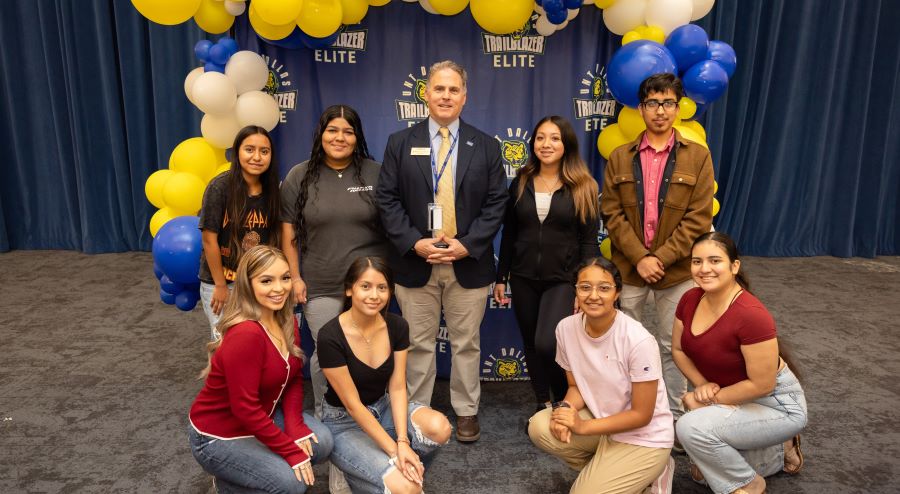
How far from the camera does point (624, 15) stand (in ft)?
10.2

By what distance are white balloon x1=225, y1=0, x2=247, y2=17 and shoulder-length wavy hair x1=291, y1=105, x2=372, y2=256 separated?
746 mm

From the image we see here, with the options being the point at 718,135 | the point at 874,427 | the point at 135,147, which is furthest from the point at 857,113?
Answer: the point at 135,147

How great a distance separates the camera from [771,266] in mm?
5789

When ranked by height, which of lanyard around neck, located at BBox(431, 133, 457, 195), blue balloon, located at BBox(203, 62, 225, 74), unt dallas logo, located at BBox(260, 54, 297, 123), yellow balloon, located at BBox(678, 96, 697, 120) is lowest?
lanyard around neck, located at BBox(431, 133, 457, 195)

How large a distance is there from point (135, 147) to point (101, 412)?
11.9 ft

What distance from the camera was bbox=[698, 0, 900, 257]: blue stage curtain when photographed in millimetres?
5812

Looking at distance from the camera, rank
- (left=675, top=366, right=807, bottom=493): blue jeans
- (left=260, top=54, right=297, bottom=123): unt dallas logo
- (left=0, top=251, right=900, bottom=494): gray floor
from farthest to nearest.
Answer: (left=260, top=54, right=297, bottom=123): unt dallas logo
(left=0, top=251, right=900, bottom=494): gray floor
(left=675, top=366, right=807, bottom=493): blue jeans

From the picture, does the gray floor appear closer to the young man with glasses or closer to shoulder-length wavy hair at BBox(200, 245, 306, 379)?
the young man with glasses

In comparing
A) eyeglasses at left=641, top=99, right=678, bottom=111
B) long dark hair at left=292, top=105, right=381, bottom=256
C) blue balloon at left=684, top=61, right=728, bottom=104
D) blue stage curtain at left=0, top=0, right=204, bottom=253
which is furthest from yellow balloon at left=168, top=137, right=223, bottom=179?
blue stage curtain at left=0, top=0, right=204, bottom=253

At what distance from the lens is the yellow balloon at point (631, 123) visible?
3.07 metres

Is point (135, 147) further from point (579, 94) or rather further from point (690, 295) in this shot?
point (690, 295)

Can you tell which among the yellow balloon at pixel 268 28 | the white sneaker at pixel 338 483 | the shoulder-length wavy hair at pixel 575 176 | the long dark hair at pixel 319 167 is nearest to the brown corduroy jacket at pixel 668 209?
the shoulder-length wavy hair at pixel 575 176

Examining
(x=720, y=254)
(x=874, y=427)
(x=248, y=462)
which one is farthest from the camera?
(x=874, y=427)

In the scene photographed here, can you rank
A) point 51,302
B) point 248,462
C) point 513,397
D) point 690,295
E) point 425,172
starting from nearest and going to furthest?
1. point 248,462
2. point 690,295
3. point 425,172
4. point 513,397
5. point 51,302
